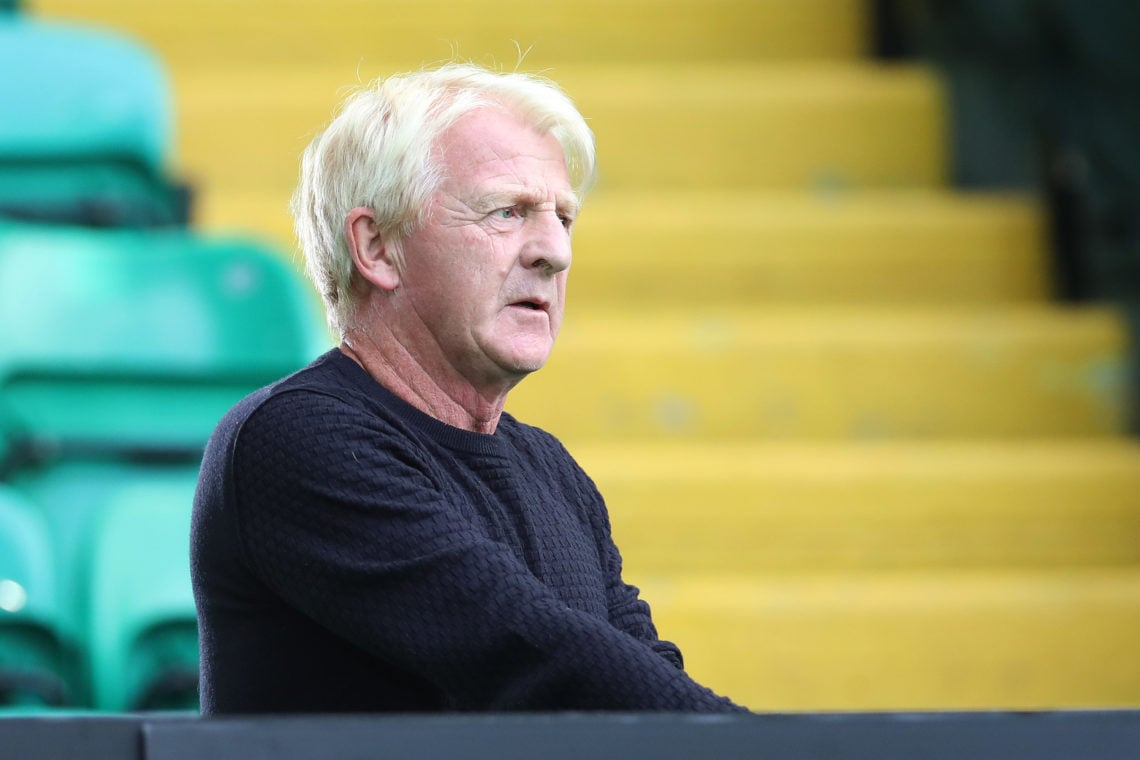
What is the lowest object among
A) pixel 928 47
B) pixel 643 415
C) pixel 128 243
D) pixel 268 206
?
pixel 643 415

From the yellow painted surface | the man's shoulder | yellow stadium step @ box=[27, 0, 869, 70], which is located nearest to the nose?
the man's shoulder

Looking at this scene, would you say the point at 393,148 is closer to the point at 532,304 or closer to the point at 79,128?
the point at 532,304

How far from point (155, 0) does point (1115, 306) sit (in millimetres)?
1492

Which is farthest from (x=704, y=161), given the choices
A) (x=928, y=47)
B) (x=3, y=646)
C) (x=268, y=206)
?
(x=3, y=646)

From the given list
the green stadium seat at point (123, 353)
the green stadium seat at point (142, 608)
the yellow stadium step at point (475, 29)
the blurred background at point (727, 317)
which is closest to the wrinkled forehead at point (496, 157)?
the blurred background at point (727, 317)

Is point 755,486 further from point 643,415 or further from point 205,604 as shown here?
point 205,604

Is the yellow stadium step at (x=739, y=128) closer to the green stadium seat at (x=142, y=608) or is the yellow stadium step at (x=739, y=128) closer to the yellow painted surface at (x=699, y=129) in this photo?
the yellow painted surface at (x=699, y=129)

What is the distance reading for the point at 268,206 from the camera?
88.0 inches

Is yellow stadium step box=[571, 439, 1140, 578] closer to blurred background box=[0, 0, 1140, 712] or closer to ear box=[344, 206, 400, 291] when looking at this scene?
blurred background box=[0, 0, 1140, 712]

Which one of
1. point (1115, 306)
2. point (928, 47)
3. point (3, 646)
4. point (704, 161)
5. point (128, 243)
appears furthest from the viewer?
point (928, 47)

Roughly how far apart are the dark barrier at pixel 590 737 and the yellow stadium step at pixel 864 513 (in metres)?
1.31

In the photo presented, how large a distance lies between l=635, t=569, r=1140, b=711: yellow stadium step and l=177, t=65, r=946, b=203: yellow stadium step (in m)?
0.83

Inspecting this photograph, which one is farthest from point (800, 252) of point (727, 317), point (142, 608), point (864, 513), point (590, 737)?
point (590, 737)

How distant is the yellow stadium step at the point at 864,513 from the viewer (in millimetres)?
1931
